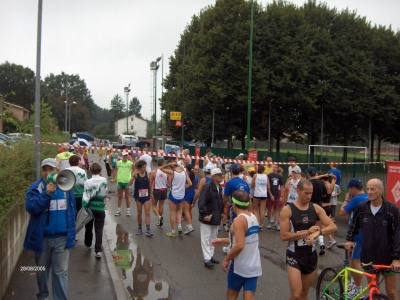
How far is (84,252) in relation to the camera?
859 cm

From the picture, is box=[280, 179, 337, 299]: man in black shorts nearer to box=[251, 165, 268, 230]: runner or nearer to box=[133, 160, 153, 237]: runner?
box=[133, 160, 153, 237]: runner

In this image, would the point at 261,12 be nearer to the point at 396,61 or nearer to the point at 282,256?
the point at 396,61

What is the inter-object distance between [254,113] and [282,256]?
25165 millimetres

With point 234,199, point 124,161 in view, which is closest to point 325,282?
point 234,199

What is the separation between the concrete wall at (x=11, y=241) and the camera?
18.6 feet

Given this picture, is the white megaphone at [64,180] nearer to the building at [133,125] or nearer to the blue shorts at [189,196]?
the blue shorts at [189,196]

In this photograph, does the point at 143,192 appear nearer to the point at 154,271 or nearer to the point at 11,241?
the point at 154,271

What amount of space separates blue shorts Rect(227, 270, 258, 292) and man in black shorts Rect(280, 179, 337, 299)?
0.48 meters

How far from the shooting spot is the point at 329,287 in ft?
18.0

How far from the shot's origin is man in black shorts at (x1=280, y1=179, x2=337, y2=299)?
16.1 feet

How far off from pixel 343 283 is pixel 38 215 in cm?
375

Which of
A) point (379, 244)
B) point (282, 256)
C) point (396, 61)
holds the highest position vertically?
point (396, 61)

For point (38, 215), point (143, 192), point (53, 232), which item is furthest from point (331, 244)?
point (38, 215)

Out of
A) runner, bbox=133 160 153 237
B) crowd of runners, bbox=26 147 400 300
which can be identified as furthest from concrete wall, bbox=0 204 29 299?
runner, bbox=133 160 153 237
